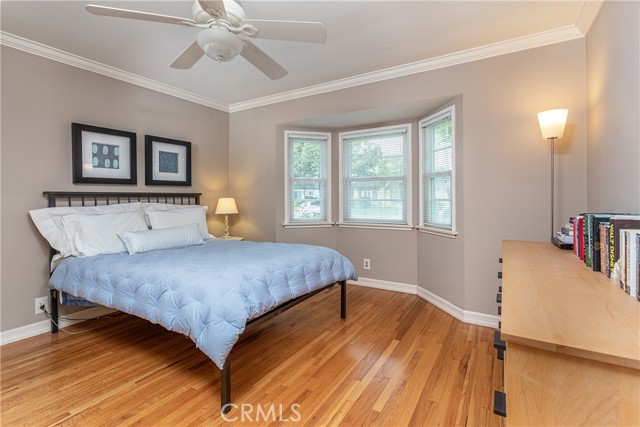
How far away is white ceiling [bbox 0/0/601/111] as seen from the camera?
216 centimetres

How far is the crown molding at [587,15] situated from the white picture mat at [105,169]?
4.20 metres

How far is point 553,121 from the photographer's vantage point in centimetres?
225

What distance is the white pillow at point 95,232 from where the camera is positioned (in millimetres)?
2564

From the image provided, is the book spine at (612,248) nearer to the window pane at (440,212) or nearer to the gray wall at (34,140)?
the window pane at (440,212)

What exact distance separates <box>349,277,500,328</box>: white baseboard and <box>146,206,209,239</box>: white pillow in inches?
85.1

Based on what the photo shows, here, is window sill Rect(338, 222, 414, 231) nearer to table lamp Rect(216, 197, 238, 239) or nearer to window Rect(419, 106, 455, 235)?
window Rect(419, 106, 455, 235)

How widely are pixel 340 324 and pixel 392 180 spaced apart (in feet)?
6.59

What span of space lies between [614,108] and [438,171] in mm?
1638

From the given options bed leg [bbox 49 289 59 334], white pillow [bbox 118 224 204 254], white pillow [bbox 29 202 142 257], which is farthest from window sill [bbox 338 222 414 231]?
bed leg [bbox 49 289 59 334]

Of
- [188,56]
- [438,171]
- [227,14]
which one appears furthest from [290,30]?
[438,171]

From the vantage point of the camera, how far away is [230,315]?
5.48ft

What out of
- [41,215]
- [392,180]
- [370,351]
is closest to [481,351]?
[370,351]

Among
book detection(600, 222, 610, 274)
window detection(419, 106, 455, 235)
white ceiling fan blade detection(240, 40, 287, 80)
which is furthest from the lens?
window detection(419, 106, 455, 235)

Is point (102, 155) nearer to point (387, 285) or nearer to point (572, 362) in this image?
point (387, 285)
